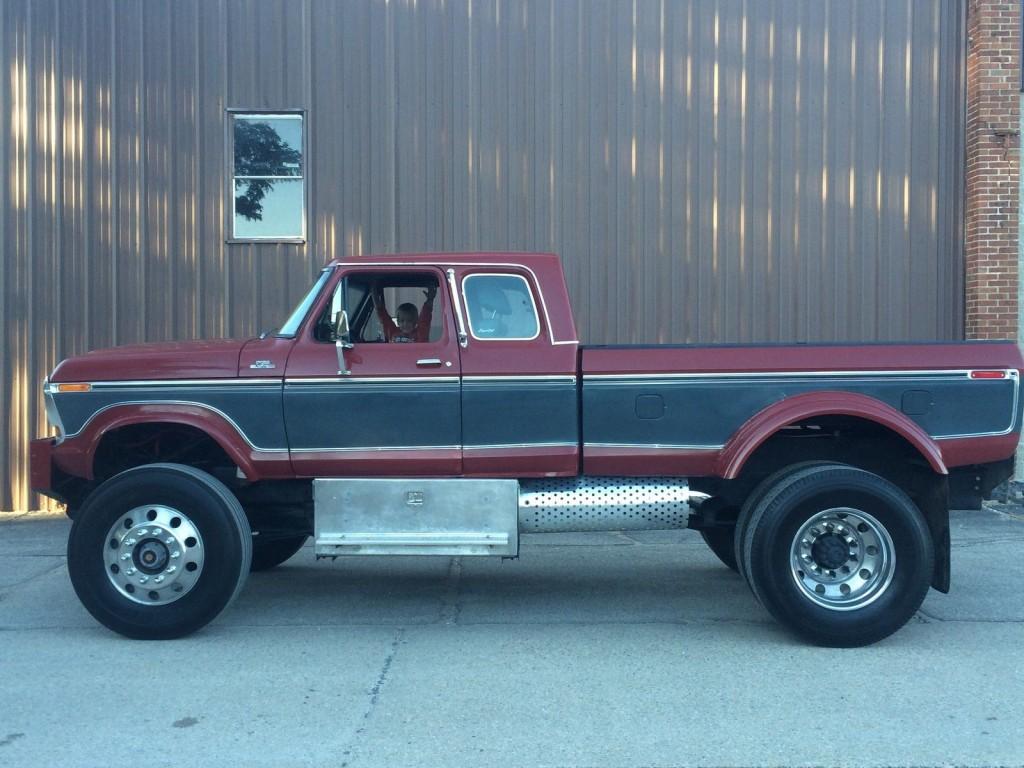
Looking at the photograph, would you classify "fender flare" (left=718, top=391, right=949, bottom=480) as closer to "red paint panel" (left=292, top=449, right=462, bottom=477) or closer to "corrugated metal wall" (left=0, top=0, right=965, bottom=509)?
"red paint panel" (left=292, top=449, right=462, bottom=477)

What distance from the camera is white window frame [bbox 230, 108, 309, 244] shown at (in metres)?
11.5

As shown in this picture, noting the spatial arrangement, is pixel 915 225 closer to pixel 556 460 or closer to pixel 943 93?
pixel 943 93

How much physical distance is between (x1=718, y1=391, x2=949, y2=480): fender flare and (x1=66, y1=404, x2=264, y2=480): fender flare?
2.98 m

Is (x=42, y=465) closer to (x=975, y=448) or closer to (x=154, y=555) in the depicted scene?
(x=154, y=555)

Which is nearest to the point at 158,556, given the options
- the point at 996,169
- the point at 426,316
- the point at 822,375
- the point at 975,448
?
the point at 426,316

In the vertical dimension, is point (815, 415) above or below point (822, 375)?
below

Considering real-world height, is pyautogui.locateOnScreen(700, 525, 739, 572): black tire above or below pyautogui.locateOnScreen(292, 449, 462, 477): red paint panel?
below

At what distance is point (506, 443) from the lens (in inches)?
262

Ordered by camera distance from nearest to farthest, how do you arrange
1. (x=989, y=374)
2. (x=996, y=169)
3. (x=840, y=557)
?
(x=840, y=557)
(x=989, y=374)
(x=996, y=169)

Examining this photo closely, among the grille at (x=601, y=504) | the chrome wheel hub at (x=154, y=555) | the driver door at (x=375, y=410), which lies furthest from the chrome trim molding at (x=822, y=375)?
the chrome wheel hub at (x=154, y=555)

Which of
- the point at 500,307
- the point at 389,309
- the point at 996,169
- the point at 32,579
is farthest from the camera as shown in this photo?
the point at 996,169

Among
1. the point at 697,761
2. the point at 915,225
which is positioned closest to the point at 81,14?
the point at 915,225

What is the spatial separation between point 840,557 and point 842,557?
0.01 m

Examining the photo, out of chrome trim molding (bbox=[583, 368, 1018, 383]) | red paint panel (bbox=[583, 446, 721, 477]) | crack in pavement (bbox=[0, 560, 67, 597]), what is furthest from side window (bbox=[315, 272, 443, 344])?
crack in pavement (bbox=[0, 560, 67, 597])
